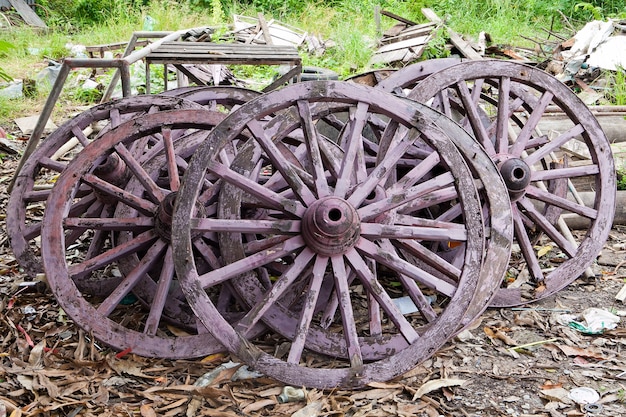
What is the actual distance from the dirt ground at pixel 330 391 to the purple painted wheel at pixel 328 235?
0.18m

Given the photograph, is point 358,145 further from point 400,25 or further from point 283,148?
point 400,25

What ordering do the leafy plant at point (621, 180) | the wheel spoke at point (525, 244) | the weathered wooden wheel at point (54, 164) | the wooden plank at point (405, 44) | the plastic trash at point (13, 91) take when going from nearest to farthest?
the weathered wooden wheel at point (54, 164) → the wheel spoke at point (525, 244) → the leafy plant at point (621, 180) → the plastic trash at point (13, 91) → the wooden plank at point (405, 44)

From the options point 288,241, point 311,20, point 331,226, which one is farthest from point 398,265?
point 311,20

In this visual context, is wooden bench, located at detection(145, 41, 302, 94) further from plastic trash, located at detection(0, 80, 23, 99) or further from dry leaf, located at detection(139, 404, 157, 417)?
plastic trash, located at detection(0, 80, 23, 99)

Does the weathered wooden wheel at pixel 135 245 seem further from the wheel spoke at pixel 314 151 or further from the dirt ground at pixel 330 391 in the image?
the wheel spoke at pixel 314 151

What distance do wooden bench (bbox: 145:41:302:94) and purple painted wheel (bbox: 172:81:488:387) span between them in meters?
2.23

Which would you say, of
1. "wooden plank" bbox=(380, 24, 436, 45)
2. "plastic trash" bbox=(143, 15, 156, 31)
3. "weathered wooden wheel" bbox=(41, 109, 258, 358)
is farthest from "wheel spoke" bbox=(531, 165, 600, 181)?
"plastic trash" bbox=(143, 15, 156, 31)

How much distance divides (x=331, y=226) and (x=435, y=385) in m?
1.05

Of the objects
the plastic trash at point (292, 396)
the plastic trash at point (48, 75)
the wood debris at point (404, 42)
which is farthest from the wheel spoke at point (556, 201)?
the plastic trash at point (48, 75)

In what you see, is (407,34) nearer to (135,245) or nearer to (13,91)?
(13,91)

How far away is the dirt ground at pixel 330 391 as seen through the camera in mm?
3232

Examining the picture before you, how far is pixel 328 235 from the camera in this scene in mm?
3158

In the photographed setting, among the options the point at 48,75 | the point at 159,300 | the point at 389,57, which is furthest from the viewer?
the point at 389,57

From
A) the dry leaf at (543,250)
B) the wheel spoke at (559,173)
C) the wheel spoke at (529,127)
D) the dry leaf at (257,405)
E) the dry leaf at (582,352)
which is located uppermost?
the wheel spoke at (529,127)
